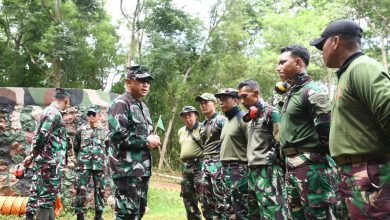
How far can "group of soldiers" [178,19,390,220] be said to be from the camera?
226 cm

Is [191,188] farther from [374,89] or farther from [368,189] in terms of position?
[374,89]

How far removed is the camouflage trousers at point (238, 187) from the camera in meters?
4.96

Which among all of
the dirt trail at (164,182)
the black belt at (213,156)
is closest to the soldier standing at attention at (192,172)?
the black belt at (213,156)

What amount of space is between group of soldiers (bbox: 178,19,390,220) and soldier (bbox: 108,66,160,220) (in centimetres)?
118

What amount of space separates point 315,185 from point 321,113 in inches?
23.5

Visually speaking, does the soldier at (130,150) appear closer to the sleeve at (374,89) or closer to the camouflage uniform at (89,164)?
the sleeve at (374,89)

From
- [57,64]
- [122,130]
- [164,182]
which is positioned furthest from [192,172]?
[57,64]

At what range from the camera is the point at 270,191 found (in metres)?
4.24

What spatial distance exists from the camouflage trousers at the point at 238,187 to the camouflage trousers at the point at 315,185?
152 centimetres

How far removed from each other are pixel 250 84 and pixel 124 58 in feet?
66.3

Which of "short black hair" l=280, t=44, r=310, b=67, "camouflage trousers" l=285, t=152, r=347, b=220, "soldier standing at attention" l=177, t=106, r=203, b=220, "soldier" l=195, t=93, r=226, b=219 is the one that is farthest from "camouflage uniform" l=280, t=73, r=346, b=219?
"soldier standing at attention" l=177, t=106, r=203, b=220

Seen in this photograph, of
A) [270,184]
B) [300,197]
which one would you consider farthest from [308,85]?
[270,184]

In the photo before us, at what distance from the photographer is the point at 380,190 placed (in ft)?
7.29

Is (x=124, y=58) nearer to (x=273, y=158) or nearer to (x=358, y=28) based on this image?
(x=273, y=158)
